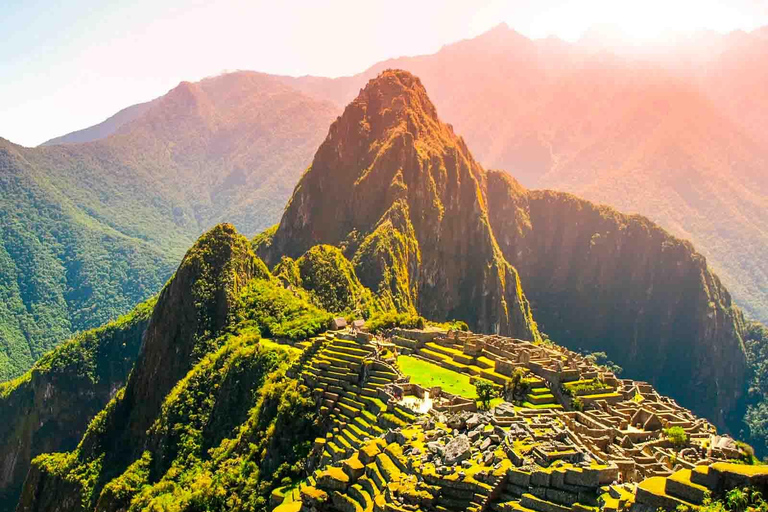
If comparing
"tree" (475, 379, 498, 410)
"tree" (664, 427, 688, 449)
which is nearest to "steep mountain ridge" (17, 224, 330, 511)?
"tree" (475, 379, 498, 410)

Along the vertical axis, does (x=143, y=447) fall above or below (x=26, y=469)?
above

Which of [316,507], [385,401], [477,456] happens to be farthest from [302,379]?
[477,456]

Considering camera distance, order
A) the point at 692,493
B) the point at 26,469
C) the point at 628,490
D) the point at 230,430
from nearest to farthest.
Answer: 1. the point at 692,493
2. the point at 628,490
3. the point at 230,430
4. the point at 26,469

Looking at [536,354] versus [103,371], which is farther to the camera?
[103,371]

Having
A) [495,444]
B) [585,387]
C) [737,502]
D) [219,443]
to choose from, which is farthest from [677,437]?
[219,443]

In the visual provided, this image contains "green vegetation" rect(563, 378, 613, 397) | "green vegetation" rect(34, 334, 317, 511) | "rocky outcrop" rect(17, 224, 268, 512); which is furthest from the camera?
"rocky outcrop" rect(17, 224, 268, 512)

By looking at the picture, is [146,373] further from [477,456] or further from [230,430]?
[477,456]

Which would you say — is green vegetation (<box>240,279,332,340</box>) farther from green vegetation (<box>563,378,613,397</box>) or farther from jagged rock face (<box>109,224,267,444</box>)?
green vegetation (<box>563,378,613,397</box>)
